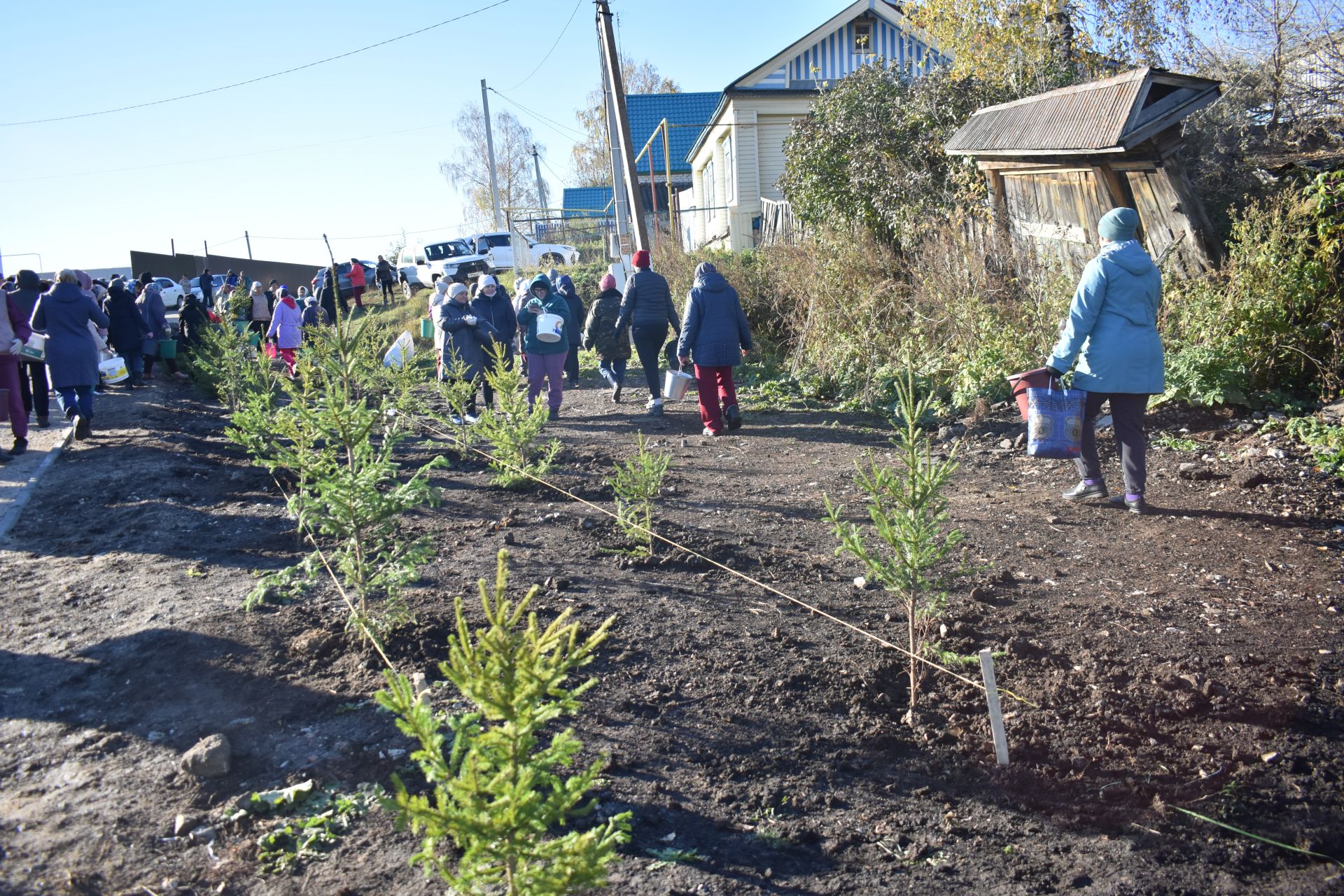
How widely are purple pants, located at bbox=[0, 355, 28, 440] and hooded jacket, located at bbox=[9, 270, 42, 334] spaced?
3.22ft

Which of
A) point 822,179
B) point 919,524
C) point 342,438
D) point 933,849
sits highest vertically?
point 822,179

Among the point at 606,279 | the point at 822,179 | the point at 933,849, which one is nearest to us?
the point at 933,849

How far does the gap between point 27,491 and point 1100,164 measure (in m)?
9.53

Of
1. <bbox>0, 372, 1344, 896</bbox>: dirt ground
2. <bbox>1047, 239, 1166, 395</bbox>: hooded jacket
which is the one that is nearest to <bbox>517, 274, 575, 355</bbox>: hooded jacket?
<bbox>0, 372, 1344, 896</bbox>: dirt ground

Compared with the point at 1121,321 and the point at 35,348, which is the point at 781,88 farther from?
the point at 1121,321

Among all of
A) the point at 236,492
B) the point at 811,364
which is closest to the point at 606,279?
the point at 811,364

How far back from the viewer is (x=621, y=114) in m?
16.0

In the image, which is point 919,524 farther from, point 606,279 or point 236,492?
point 606,279

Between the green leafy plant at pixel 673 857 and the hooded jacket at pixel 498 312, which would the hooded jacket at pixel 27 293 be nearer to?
the hooded jacket at pixel 498 312

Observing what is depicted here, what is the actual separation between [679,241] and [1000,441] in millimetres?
10934

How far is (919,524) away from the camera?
11.1ft

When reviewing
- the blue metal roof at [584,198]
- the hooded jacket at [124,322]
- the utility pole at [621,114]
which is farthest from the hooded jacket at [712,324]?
the blue metal roof at [584,198]

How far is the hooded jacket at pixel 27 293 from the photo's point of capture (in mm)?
9523

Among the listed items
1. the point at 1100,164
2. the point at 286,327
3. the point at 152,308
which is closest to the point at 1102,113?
the point at 1100,164
